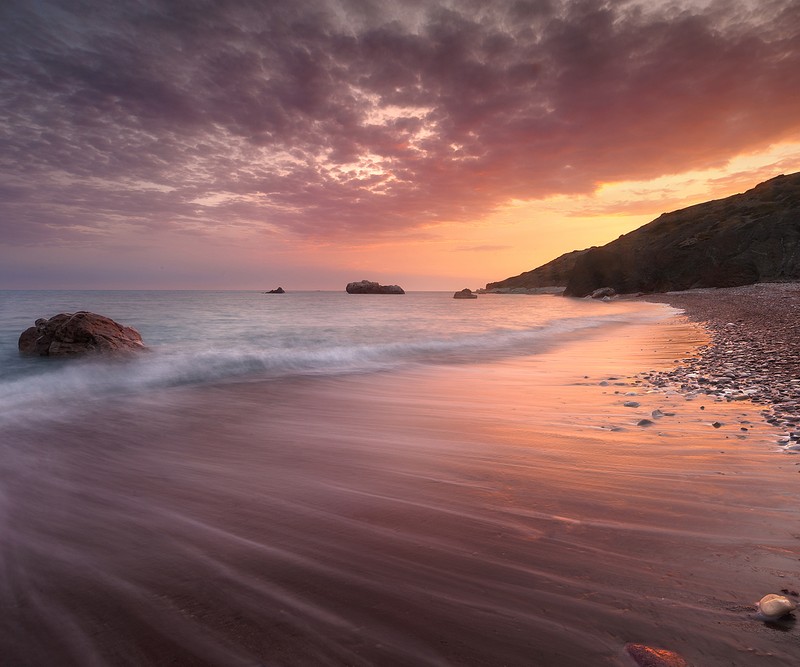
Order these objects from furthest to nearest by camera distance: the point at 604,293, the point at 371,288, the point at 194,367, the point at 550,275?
the point at 550,275, the point at 371,288, the point at 604,293, the point at 194,367

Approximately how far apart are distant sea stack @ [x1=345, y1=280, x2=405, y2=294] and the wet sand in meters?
156

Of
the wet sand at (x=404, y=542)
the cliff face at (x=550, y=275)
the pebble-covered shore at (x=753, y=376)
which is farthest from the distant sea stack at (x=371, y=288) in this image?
the wet sand at (x=404, y=542)

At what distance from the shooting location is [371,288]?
160 metres

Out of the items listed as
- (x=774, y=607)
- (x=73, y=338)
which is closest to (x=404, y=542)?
(x=774, y=607)

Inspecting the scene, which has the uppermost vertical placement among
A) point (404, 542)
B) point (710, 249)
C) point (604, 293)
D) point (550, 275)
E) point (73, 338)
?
point (550, 275)

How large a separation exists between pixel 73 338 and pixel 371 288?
491 feet

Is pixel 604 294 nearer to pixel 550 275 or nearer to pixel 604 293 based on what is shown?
pixel 604 293

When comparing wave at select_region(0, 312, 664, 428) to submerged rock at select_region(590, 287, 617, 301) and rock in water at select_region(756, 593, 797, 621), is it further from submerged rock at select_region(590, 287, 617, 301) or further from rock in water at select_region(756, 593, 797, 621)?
submerged rock at select_region(590, 287, 617, 301)

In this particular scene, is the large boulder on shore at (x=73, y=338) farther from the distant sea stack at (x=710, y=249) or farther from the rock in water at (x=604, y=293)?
the rock in water at (x=604, y=293)

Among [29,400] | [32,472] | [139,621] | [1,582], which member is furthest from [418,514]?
[29,400]

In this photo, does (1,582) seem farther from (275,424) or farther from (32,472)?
(275,424)

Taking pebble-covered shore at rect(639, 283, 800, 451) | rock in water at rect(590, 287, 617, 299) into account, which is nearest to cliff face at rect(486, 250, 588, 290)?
rock in water at rect(590, 287, 617, 299)

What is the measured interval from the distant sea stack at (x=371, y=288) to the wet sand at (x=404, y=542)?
156m

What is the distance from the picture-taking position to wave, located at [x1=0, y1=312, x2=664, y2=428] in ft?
24.6
